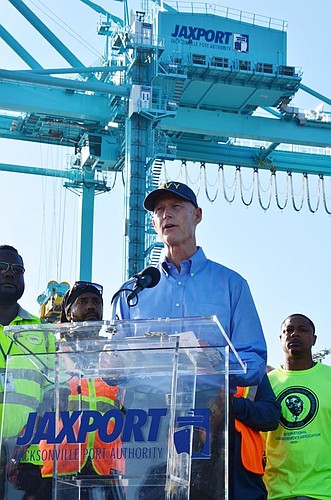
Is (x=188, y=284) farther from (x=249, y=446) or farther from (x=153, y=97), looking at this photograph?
(x=153, y=97)

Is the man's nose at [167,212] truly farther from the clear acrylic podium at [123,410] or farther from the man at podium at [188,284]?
the clear acrylic podium at [123,410]

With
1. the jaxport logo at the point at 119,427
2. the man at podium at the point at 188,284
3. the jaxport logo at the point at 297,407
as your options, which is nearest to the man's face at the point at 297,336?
the jaxport logo at the point at 297,407

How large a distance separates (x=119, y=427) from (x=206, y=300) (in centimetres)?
103

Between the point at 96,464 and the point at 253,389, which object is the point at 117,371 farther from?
the point at 253,389

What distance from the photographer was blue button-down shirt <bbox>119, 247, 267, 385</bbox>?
3451mm

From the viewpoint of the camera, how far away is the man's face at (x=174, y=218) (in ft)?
12.0

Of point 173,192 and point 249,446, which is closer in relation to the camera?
point 173,192

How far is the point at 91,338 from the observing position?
2742 mm

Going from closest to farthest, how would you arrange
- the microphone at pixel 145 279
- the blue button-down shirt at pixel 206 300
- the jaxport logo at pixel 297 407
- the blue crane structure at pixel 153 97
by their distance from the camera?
the microphone at pixel 145 279 < the blue button-down shirt at pixel 206 300 < the jaxport logo at pixel 297 407 < the blue crane structure at pixel 153 97

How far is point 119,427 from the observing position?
2.62 meters

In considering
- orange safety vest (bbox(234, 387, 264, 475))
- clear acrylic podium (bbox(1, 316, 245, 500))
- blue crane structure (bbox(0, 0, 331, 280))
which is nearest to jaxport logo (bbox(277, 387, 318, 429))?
orange safety vest (bbox(234, 387, 264, 475))

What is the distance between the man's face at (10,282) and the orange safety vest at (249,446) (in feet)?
3.75

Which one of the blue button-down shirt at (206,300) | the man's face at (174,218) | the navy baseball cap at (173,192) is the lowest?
the blue button-down shirt at (206,300)

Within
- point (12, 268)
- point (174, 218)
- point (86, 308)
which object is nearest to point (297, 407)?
point (86, 308)
